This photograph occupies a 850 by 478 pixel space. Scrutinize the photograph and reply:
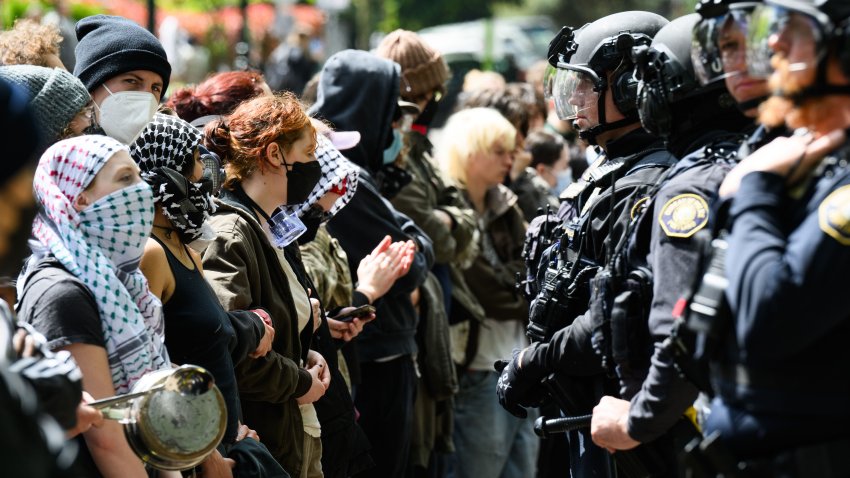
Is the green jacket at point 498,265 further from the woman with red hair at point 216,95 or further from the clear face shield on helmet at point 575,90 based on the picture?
the clear face shield on helmet at point 575,90

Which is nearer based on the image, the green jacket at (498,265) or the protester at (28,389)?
the protester at (28,389)

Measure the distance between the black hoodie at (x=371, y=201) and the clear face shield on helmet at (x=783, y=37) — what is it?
3.10m

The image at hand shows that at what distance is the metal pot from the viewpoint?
3188 millimetres

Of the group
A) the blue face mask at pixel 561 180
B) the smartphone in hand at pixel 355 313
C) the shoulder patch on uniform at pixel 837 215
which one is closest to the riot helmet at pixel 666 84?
the shoulder patch on uniform at pixel 837 215

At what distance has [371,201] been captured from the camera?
19.5 feet

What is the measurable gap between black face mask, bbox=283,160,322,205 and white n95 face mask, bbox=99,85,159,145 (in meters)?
0.61

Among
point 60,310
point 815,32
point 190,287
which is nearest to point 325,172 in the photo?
point 190,287

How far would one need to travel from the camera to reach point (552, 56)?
4.66m

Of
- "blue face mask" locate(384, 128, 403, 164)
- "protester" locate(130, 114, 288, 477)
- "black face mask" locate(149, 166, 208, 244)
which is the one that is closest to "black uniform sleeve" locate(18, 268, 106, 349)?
"protester" locate(130, 114, 288, 477)

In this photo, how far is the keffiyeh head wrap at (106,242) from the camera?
11.0 ft

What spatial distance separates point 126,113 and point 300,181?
29.5 inches

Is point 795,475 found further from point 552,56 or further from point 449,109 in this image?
point 449,109

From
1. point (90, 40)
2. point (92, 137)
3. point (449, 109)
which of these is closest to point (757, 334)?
point (92, 137)

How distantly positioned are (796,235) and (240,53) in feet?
43.5
